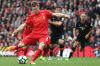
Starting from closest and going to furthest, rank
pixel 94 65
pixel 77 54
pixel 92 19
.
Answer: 1. pixel 94 65
2. pixel 77 54
3. pixel 92 19

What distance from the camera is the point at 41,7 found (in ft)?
103

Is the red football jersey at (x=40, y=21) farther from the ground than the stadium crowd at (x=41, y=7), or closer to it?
farther from the ground

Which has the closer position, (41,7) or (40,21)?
(40,21)

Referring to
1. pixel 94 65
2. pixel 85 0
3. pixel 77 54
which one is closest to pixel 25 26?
pixel 94 65

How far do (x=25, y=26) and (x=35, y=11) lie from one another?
0.94 metres

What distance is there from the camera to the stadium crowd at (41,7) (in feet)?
89.4

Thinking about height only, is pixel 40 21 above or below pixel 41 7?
above

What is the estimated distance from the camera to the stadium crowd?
89.4 ft

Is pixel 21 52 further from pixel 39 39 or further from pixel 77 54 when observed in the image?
pixel 77 54

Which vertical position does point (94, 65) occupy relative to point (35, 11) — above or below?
below

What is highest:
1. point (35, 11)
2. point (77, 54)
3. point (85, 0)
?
point (35, 11)

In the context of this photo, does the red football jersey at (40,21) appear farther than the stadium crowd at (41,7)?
No

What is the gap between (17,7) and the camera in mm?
31844

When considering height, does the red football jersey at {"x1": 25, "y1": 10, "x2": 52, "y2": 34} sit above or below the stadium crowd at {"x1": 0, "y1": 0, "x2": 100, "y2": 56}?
above
